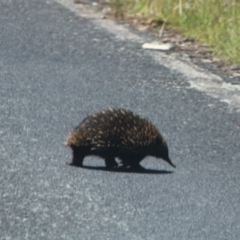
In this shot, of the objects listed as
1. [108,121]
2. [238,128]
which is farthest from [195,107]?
[108,121]

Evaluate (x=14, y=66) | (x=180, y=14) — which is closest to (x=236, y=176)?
(x=14, y=66)

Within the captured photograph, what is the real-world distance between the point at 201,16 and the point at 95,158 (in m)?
3.36

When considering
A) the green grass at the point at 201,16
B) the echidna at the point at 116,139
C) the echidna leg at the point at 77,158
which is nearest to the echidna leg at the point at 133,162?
the echidna at the point at 116,139

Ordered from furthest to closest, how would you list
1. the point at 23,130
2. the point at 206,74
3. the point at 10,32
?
the point at 10,32
the point at 206,74
the point at 23,130

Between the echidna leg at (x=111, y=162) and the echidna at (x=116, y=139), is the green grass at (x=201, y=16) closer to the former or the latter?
the echidna at (x=116, y=139)

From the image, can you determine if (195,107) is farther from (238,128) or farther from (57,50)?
(57,50)

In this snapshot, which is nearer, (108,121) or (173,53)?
(108,121)

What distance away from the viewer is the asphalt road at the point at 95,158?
5.68 m

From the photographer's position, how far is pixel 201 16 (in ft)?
32.7

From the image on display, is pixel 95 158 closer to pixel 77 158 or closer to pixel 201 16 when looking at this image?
pixel 77 158

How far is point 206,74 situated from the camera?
339 inches

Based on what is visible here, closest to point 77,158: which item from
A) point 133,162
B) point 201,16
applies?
point 133,162

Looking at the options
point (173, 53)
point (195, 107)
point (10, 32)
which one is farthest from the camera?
point (10, 32)

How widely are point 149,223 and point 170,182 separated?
732 mm
